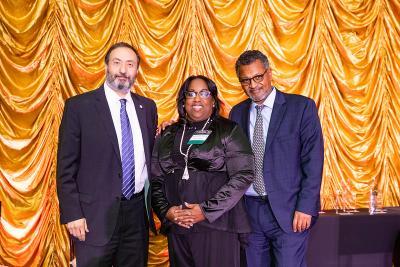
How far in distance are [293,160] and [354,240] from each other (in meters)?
1.63

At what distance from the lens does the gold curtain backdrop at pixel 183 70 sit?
152 inches

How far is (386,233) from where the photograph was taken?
365 cm

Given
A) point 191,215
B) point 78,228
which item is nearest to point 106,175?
point 78,228

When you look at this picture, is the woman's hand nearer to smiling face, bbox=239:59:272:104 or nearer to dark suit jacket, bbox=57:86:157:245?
dark suit jacket, bbox=57:86:157:245

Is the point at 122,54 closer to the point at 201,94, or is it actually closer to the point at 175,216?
the point at 201,94

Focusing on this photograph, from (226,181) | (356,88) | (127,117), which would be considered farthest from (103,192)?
(356,88)

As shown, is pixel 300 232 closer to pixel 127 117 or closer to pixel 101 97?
pixel 127 117

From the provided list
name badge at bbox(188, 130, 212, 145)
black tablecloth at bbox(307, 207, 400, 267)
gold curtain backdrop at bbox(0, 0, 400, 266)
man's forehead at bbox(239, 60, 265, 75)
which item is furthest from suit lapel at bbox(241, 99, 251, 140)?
gold curtain backdrop at bbox(0, 0, 400, 266)

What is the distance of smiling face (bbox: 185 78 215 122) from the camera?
7.41 ft

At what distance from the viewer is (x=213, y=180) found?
217cm

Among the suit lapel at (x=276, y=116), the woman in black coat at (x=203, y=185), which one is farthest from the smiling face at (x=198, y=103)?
the suit lapel at (x=276, y=116)

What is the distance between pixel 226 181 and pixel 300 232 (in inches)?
23.3

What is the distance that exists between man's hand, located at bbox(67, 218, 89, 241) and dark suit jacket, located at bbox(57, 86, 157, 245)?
33mm

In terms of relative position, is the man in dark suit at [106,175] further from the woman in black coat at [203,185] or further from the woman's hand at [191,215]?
the woman's hand at [191,215]
